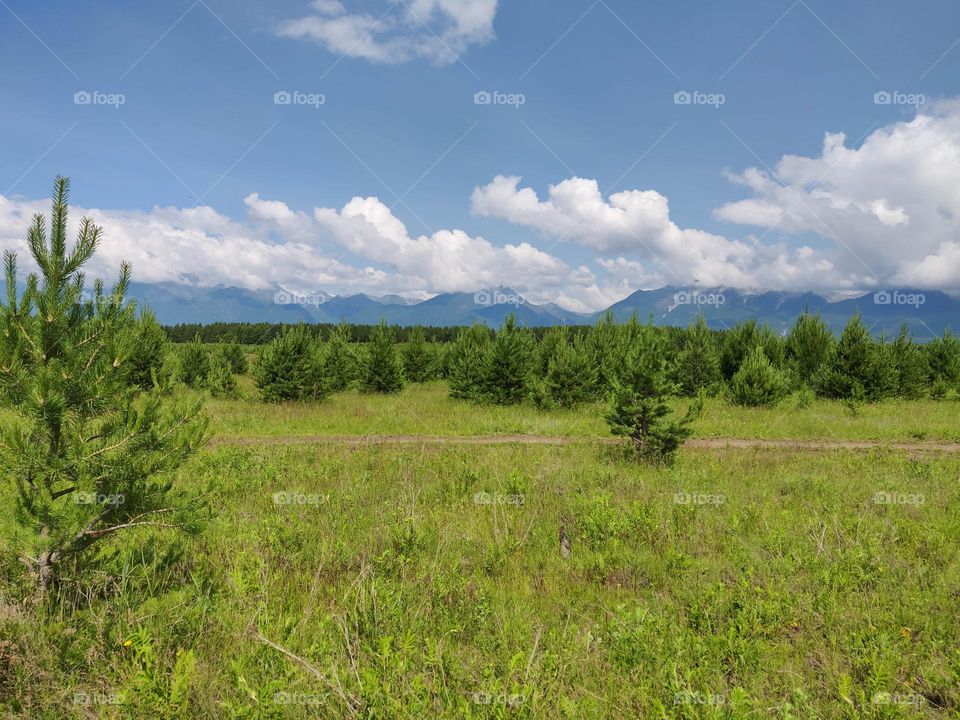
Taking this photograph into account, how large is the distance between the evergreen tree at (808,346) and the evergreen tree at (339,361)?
2393 centimetres

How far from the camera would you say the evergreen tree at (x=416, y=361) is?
32.4 metres

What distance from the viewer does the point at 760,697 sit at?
3250 millimetres

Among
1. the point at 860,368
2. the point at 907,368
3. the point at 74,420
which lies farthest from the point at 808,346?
the point at 74,420

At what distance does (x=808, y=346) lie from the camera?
86.6 ft

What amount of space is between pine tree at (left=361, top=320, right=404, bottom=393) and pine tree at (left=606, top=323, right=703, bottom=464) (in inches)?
637

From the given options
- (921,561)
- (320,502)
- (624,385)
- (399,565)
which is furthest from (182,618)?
(624,385)

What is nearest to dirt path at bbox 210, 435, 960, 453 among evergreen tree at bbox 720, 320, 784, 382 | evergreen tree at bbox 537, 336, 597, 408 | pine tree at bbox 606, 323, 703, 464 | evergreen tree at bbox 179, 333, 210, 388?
pine tree at bbox 606, 323, 703, 464

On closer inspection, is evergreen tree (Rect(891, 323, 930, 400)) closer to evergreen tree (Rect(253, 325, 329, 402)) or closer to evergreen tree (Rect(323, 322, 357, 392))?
evergreen tree (Rect(323, 322, 357, 392))

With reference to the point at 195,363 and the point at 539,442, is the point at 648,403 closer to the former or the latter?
the point at 539,442

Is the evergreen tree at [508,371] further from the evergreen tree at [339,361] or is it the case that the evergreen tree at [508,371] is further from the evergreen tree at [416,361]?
the evergreen tree at [416,361]

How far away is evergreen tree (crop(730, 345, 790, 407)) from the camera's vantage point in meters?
20.4

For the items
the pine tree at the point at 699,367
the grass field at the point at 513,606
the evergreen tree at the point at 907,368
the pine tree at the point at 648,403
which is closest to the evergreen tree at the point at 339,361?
the grass field at the point at 513,606

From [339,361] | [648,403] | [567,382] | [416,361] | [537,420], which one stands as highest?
[416,361]

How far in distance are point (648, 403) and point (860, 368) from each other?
719 inches
